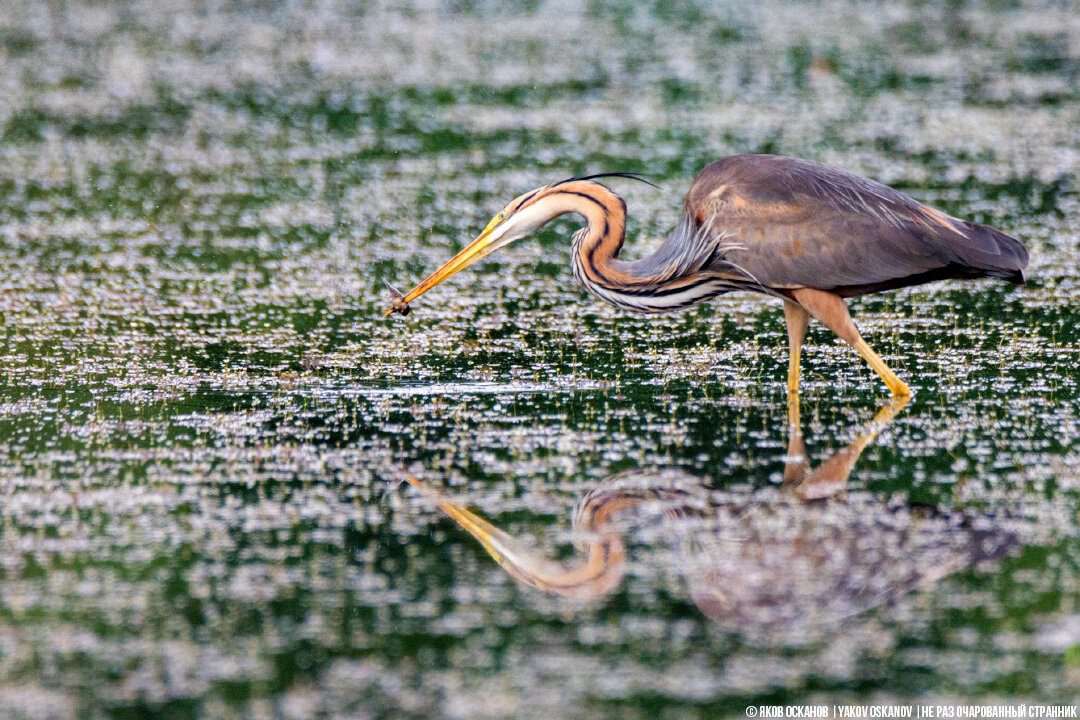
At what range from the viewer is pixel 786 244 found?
697 cm

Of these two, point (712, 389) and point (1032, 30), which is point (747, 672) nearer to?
point (712, 389)

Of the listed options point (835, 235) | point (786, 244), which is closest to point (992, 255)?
point (835, 235)

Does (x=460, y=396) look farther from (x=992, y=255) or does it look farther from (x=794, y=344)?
(x=992, y=255)

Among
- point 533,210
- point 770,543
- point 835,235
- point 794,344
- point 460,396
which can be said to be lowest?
point 770,543

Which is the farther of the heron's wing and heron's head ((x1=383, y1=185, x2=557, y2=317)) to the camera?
heron's head ((x1=383, y1=185, x2=557, y2=317))

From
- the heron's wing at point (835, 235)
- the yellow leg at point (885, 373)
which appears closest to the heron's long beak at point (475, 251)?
the heron's wing at point (835, 235)

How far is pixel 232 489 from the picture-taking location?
5.75m

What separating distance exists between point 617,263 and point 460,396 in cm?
98

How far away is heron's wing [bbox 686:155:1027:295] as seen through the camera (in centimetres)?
685

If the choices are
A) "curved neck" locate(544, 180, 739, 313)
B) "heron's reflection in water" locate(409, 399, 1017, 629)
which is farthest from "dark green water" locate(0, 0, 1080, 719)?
"curved neck" locate(544, 180, 739, 313)

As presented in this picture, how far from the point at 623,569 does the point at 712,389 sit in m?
2.32

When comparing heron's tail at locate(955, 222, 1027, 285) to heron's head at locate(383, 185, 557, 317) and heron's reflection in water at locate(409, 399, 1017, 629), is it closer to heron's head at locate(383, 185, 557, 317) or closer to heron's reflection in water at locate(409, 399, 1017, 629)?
heron's reflection in water at locate(409, 399, 1017, 629)

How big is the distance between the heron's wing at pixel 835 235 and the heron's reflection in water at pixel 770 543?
4.47 feet

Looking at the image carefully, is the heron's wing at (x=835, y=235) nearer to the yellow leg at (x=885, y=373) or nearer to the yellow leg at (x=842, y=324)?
the yellow leg at (x=842, y=324)
